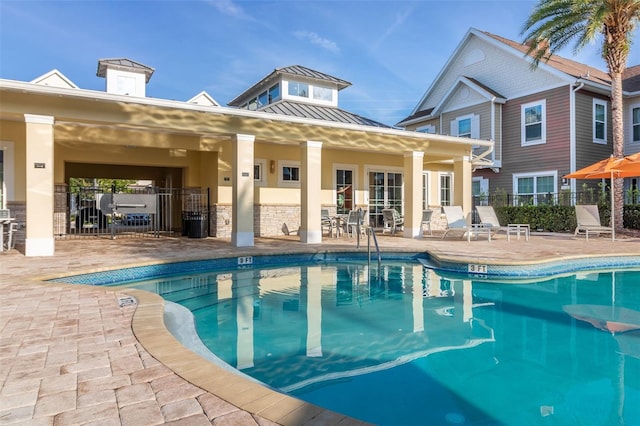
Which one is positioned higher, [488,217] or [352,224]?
[488,217]

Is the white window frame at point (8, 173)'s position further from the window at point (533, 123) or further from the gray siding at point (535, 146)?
the window at point (533, 123)

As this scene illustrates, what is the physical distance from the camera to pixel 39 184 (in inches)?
316

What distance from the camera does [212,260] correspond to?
8.02 meters

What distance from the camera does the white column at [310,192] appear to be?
Answer: 1069 cm

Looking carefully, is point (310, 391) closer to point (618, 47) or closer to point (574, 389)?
point (574, 389)

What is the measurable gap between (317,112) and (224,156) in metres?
4.06

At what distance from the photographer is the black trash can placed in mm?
12016

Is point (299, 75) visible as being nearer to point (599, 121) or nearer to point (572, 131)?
point (572, 131)

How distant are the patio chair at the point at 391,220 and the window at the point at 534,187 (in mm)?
5994

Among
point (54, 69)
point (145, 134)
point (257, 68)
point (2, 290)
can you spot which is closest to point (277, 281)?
point (2, 290)

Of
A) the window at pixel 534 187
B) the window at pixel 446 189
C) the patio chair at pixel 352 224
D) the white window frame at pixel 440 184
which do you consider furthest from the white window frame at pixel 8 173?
the window at pixel 534 187

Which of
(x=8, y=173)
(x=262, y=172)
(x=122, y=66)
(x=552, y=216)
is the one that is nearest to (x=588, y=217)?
(x=552, y=216)

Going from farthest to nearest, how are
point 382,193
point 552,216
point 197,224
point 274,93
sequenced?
point 274,93 → point 382,193 → point 552,216 → point 197,224

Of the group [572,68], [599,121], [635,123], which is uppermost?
[572,68]
